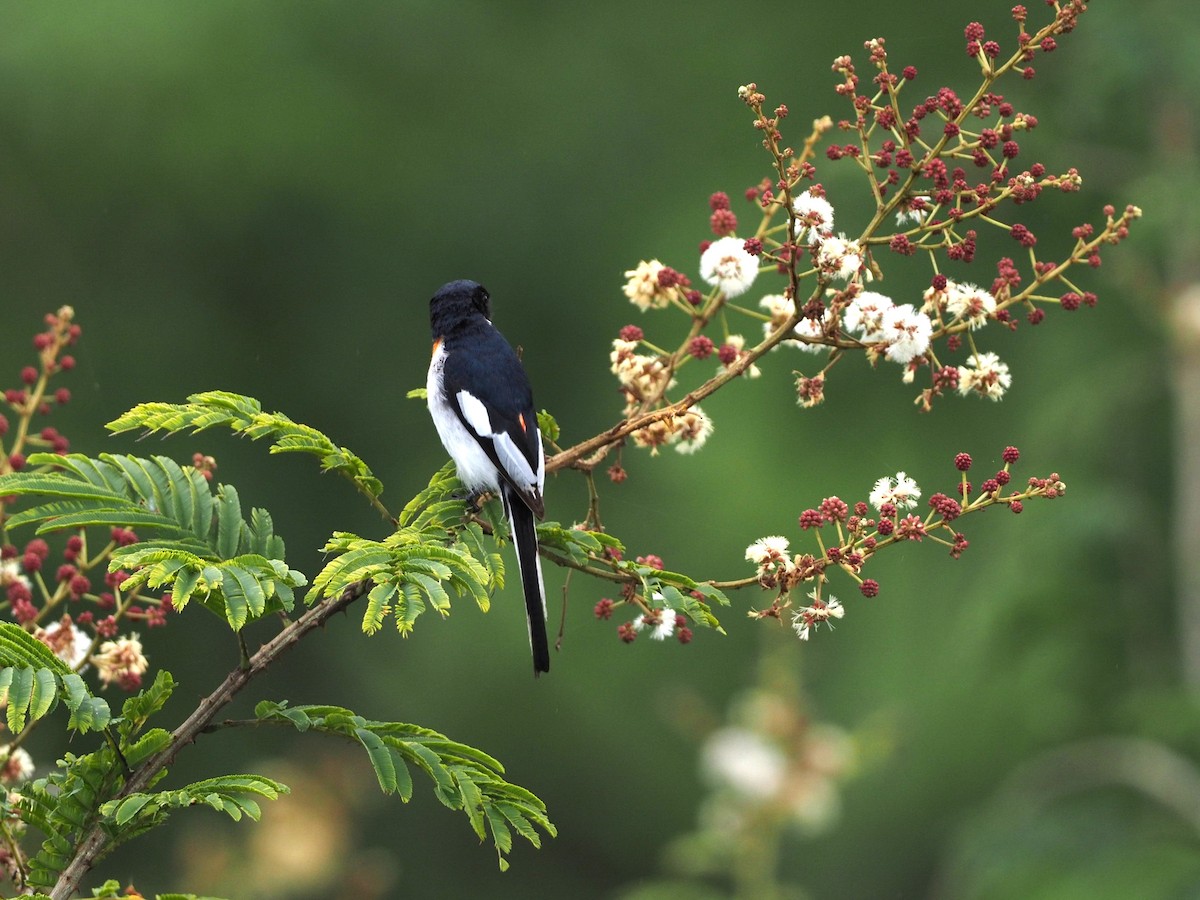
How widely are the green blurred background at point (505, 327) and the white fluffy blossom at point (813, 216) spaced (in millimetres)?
11343

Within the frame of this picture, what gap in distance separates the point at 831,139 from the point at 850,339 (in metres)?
15.3

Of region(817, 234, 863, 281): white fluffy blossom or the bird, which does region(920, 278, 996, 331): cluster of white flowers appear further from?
the bird

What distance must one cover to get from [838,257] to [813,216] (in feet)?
0.27

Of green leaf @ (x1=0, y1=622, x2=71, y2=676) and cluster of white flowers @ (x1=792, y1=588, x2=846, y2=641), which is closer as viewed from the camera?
green leaf @ (x1=0, y1=622, x2=71, y2=676)

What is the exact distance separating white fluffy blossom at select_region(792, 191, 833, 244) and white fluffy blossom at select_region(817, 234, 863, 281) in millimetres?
28

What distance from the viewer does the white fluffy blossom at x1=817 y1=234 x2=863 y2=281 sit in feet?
9.62

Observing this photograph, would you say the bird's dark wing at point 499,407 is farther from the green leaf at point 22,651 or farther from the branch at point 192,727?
the green leaf at point 22,651

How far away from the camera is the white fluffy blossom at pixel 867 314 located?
9.89ft

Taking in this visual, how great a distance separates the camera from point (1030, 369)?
57.2 feet

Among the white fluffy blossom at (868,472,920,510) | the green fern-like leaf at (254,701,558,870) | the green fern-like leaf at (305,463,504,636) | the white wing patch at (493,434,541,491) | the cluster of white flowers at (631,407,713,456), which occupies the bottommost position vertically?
the green fern-like leaf at (254,701,558,870)

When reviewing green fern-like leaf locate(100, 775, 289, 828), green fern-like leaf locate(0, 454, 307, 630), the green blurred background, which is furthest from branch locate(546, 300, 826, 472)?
the green blurred background

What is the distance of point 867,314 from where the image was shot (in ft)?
9.93

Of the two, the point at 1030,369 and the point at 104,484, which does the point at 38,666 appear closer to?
the point at 104,484

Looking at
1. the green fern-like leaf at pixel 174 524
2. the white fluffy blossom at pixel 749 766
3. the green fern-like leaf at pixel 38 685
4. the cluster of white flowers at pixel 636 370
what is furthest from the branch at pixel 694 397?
the white fluffy blossom at pixel 749 766
